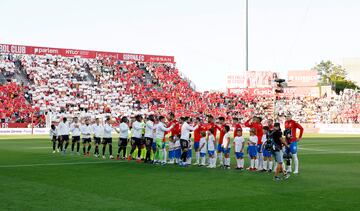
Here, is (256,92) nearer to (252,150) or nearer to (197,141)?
(197,141)

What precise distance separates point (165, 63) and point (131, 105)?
1588 cm

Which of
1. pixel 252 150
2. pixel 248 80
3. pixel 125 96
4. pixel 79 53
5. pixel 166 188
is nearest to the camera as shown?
pixel 166 188

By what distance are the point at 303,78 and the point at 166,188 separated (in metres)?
88.1

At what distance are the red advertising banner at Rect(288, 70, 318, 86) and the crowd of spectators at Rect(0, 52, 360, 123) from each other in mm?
16364

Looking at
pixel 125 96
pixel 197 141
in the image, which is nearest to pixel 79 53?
pixel 125 96

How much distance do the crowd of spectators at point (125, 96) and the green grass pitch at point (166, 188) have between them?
41.3 m

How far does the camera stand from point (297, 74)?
100 m

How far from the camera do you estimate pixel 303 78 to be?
99.6 m

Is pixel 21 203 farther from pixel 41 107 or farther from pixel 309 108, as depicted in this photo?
pixel 309 108

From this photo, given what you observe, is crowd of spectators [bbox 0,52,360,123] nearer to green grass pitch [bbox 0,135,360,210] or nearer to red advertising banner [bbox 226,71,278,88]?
red advertising banner [bbox 226,71,278,88]

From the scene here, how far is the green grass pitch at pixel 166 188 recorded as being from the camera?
12180 mm

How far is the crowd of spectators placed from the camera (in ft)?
210

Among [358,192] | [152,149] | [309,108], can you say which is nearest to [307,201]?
[358,192]

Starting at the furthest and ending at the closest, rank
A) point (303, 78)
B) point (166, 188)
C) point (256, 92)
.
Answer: point (303, 78)
point (256, 92)
point (166, 188)
